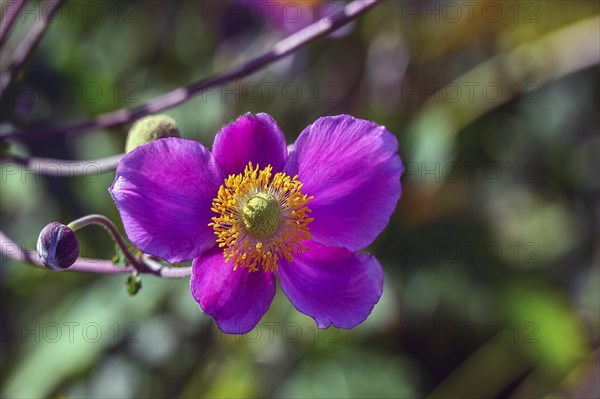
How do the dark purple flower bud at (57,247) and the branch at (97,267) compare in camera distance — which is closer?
the dark purple flower bud at (57,247)

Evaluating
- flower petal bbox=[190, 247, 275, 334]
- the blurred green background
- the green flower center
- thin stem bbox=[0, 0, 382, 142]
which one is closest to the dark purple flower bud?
flower petal bbox=[190, 247, 275, 334]

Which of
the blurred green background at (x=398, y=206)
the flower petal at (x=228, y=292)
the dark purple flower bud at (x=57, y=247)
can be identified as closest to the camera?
the dark purple flower bud at (x=57, y=247)

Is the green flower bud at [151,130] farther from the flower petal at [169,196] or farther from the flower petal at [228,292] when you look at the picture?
the flower petal at [228,292]

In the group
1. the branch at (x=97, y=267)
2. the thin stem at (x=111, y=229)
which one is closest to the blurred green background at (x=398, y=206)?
the branch at (x=97, y=267)

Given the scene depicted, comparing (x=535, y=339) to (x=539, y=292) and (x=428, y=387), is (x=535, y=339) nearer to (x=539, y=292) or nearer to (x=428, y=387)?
(x=539, y=292)

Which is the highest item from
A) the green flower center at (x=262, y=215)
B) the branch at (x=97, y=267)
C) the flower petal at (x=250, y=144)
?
the flower petal at (x=250, y=144)

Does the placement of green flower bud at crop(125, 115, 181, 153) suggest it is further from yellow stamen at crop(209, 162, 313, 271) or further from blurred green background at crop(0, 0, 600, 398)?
blurred green background at crop(0, 0, 600, 398)

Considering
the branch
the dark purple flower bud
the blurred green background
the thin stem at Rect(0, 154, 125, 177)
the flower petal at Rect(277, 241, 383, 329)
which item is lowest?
the blurred green background
